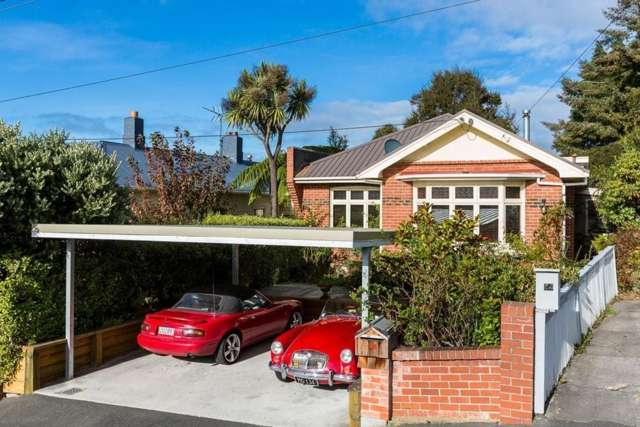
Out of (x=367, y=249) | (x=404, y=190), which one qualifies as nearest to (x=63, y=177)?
(x=367, y=249)

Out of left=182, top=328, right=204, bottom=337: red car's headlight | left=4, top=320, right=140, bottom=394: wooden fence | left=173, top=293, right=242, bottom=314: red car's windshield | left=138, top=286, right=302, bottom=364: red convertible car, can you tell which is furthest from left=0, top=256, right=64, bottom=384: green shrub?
left=182, top=328, right=204, bottom=337: red car's headlight

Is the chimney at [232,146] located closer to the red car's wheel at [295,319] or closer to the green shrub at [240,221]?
the green shrub at [240,221]

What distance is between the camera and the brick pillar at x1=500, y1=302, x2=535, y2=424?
5.70 meters

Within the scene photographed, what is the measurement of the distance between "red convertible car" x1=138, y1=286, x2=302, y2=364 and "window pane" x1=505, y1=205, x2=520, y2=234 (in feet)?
23.7

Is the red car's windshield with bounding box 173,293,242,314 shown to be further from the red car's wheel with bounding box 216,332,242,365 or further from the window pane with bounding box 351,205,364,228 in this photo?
the window pane with bounding box 351,205,364,228

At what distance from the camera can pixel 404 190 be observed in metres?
15.5

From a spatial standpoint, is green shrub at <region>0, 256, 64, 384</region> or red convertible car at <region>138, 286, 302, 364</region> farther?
red convertible car at <region>138, 286, 302, 364</region>

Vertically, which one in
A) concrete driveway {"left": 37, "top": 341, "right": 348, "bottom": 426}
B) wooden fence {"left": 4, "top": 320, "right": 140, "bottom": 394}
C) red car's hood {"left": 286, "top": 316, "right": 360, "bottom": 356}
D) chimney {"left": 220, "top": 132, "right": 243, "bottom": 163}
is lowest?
concrete driveway {"left": 37, "top": 341, "right": 348, "bottom": 426}

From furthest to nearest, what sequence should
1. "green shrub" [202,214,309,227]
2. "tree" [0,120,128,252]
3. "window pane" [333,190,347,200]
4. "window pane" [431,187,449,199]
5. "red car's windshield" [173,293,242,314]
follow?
"window pane" [333,190,347,200] < "green shrub" [202,214,309,227] < "window pane" [431,187,449,199] < "red car's windshield" [173,293,242,314] < "tree" [0,120,128,252]

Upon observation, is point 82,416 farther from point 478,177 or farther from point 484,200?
point 484,200

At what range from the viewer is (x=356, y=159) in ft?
63.5

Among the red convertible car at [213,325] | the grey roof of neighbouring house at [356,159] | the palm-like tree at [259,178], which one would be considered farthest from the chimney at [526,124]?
the red convertible car at [213,325]

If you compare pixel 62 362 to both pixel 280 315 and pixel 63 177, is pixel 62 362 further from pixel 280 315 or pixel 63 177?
pixel 280 315

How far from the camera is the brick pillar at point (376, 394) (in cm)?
603
